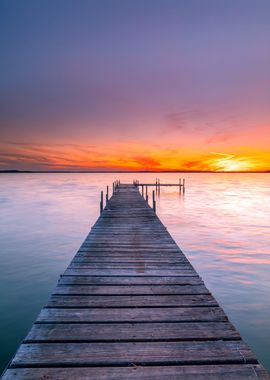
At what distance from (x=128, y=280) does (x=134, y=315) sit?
4.90ft

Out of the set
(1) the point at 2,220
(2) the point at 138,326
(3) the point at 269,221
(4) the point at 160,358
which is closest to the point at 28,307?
(2) the point at 138,326

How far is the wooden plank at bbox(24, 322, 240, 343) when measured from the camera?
3.47 metres

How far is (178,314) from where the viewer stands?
4109 millimetres

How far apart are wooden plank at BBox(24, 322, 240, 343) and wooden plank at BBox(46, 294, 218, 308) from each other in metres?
0.61

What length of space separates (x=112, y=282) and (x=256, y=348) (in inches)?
149

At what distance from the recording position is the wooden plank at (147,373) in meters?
2.85

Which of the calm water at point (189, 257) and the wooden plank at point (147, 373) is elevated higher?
the wooden plank at point (147, 373)

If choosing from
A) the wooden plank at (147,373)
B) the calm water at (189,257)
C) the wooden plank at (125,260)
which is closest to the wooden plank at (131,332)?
the wooden plank at (147,373)

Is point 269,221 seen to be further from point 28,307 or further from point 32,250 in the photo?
point 28,307

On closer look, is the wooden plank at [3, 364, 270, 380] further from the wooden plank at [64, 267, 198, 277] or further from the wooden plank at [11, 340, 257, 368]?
the wooden plank at [64, 267, 198, 277]

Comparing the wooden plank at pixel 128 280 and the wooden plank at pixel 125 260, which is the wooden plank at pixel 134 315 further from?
the wooden plank at pixel 125 260

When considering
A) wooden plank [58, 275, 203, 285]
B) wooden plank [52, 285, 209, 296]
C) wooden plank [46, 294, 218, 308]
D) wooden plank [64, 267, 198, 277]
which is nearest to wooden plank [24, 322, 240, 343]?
wooden plank [46, 294, 218, 308]

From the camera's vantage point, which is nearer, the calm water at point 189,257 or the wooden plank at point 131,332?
the wooden plank at point 131,332

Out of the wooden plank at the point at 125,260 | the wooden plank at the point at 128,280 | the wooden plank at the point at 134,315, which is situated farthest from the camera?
the wooden plank at the point at 125,260
